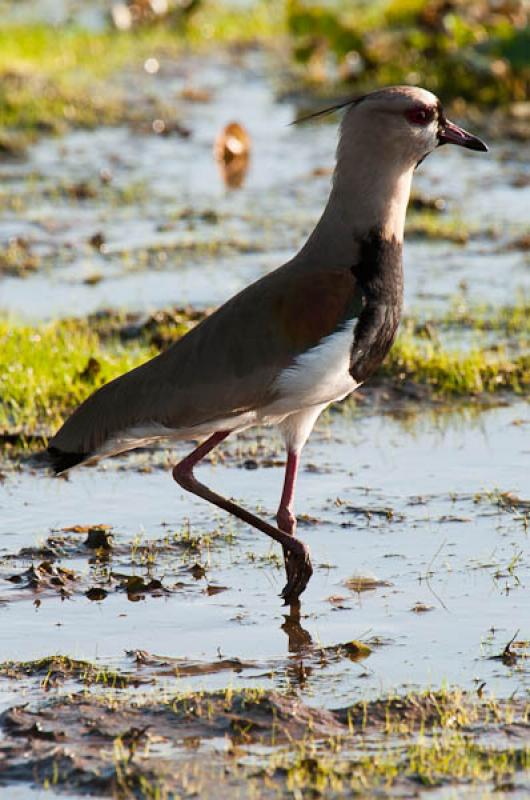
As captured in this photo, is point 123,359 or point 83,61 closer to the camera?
point 123,359

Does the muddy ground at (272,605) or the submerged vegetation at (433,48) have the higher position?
the submerged vegetation at (433,48)

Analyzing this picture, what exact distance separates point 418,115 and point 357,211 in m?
0.36

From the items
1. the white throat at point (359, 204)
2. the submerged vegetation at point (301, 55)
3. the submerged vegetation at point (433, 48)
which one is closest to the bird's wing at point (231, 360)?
the white throat at point (359, 204)

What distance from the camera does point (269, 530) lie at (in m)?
5.23

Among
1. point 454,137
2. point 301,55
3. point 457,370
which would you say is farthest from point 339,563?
point 301,55

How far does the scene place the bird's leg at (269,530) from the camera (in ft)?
16.8

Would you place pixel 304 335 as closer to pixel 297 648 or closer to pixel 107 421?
pixel 107 421

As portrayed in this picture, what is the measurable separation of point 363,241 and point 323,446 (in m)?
1.82

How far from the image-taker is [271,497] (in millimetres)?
6121

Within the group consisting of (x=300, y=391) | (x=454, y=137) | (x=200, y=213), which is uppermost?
(x=454, y=137)

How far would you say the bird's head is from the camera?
5.09 m

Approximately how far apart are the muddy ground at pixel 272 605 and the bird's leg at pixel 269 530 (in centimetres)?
7

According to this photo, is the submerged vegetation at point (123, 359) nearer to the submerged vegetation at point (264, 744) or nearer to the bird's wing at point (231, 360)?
the bird's wing at point (231, 360)

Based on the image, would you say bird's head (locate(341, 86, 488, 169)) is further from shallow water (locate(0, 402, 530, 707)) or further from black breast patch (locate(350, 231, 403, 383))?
shallow water (locate(0, 402, 530, 707))
